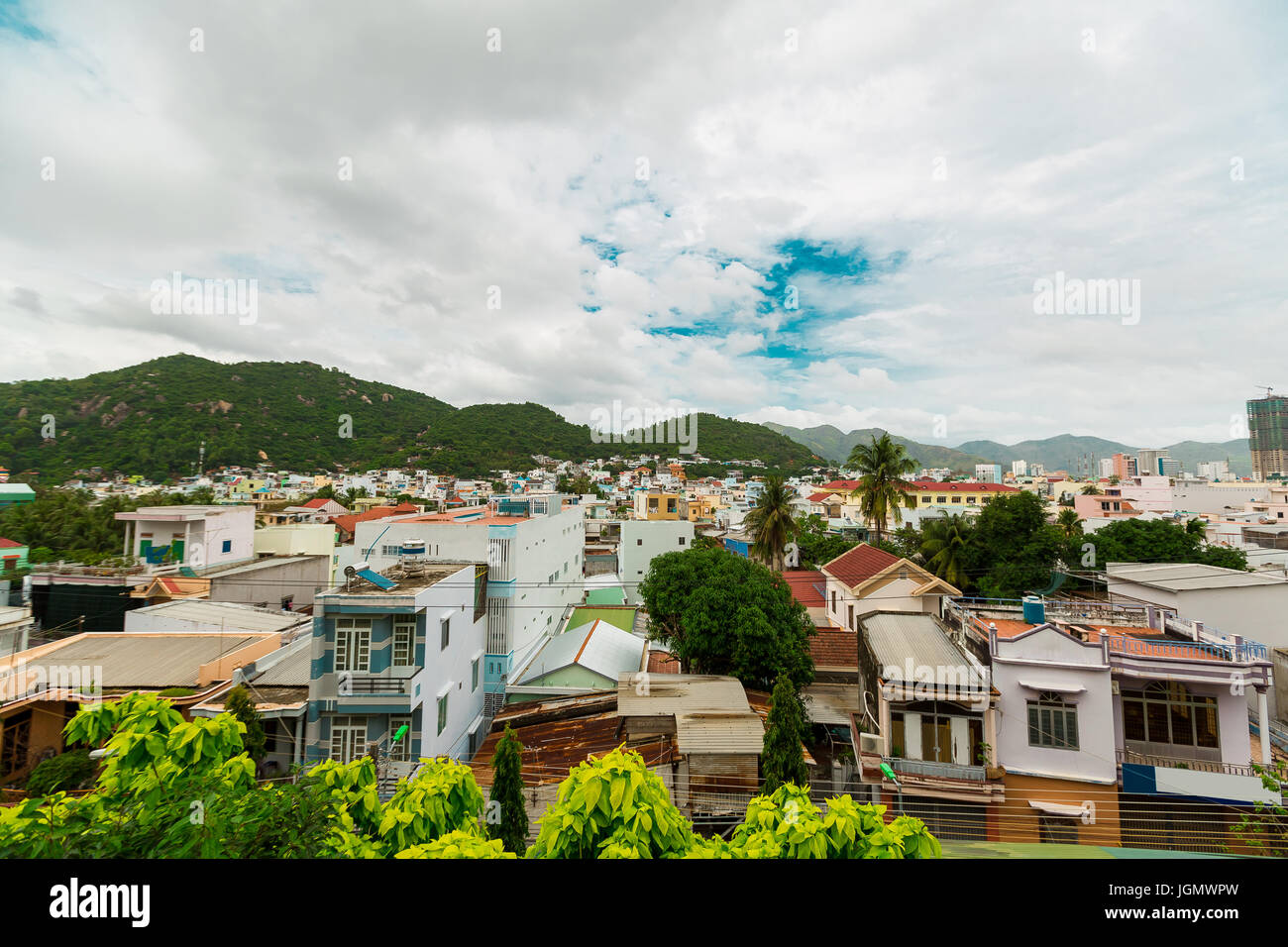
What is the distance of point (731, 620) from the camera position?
14.6 metres

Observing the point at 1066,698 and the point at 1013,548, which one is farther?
the point at 1013,548

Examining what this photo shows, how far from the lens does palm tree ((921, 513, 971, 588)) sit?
26.5 m

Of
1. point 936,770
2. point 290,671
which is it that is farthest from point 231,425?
point 936,770

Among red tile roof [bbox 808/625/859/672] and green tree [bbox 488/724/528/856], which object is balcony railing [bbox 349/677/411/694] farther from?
red tile roof [bbox 808/625/859/672]

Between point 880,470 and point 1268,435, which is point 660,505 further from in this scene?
point 1268,435

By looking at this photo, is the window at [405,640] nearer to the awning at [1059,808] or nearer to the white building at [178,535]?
the awning at [1059,808]

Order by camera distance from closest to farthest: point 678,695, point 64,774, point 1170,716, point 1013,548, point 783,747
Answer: point 64,774
point 783,747
point 1170,716
point 678,695
point 1013,548

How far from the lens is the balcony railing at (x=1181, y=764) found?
9.11m

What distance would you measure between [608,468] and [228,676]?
8990cm

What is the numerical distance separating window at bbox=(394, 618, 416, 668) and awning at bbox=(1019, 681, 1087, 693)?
12.3m

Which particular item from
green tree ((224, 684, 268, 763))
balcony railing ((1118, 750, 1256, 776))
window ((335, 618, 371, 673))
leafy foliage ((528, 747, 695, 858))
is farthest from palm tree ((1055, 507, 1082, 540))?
green tree ((224, 684, 268, 763))

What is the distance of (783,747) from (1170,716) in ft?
26.6
